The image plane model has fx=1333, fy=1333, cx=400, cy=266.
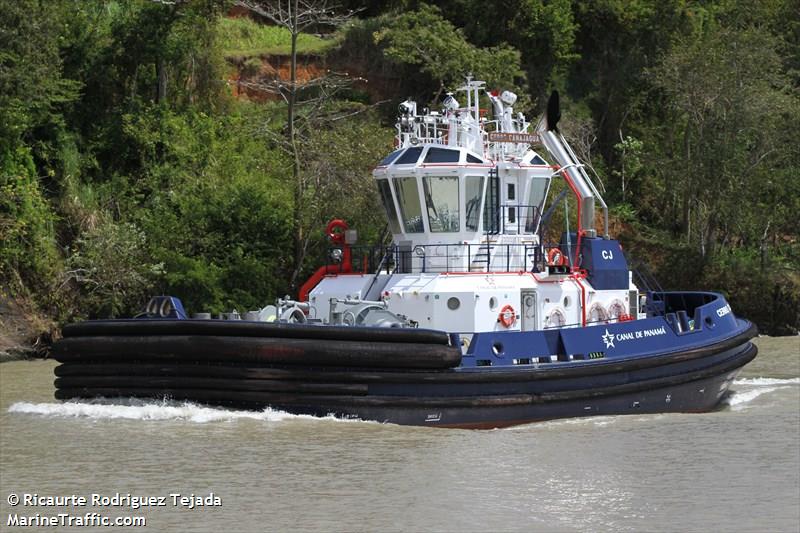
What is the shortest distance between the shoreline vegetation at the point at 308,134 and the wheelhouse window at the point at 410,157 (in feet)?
25.2

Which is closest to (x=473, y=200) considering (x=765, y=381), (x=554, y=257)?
(x=554, y=257)

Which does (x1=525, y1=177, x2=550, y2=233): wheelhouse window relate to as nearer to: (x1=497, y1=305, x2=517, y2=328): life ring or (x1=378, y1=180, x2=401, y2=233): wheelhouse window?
(x1=497, y1=305, x2=517, y2=328): life ring

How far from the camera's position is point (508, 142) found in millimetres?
18359

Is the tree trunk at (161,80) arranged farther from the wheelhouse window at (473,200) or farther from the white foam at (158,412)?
the white foam at (158,412)

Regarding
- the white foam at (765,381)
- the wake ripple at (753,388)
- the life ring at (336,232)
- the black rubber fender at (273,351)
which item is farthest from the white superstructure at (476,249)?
the white foam at (765,381)

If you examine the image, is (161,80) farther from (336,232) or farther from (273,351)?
(273,351)

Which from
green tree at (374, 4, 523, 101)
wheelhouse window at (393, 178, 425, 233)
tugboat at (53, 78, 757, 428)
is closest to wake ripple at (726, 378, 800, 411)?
tugboat at (53, 78, 757, 428)

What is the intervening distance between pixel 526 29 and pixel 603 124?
13.6 feet

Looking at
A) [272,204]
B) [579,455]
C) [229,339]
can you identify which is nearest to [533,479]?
[579,455]

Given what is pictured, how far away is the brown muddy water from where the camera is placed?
1148cm

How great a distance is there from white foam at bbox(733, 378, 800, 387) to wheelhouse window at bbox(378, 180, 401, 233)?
7.06 meters

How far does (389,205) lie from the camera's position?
18.5 m

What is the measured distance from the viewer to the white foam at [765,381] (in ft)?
71.5

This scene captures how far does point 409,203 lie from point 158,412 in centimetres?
465
